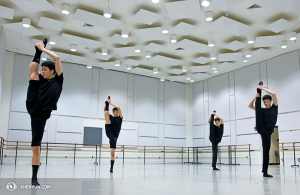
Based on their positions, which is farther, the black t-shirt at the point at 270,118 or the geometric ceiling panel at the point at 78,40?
Answer: the geometric ceiling panel at the point at 78,40

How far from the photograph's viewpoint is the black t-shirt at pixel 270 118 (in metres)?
4.12

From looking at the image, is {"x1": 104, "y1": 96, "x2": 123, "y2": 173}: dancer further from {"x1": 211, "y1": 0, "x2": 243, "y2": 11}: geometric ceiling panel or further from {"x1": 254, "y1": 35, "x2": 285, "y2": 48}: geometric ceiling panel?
{"x1": 254, "y1": 35, "x2": 285, "y2": 48}: geometric ceiling panel

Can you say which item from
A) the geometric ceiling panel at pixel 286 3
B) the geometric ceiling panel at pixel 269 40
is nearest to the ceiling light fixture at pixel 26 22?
the geometric ceiling panel at pixel 286 3

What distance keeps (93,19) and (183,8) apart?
9.15 feet

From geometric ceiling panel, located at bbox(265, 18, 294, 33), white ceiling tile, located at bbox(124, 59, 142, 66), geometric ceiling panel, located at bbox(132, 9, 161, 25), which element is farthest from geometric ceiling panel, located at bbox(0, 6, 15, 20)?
geometric ceiling panel, located at bbox(265, 18, 294, 33)

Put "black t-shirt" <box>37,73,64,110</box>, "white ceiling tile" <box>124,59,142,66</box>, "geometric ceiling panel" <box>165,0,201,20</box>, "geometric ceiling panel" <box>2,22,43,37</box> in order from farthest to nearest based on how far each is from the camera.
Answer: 1. "white ceiling tile" <box>124,59,142,66</box>
2. "geometric ceiling panel" <box>2,22,43,37</box>
3. "geometric ceiling panel" <box>165,0,201,20</box>
4. "black t-shirt" <box>37,73,64,110</box>

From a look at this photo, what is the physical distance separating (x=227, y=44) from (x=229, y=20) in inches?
76.6

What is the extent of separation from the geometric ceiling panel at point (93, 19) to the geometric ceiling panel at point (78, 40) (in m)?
1.62

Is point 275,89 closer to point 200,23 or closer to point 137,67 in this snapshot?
point 200,23

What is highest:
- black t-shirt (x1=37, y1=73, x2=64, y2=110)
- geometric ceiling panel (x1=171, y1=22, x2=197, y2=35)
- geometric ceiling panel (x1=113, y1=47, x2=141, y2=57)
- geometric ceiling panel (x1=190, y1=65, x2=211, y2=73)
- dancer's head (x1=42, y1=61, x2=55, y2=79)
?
geometric ceiling panel (x1=171, y1=22, x2=197, y2=35)

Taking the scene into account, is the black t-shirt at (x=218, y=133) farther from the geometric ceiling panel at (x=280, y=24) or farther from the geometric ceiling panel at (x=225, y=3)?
the geometric ceiling panel at (x=280, y=24)

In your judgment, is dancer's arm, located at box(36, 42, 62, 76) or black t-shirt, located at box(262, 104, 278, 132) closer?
dancer's arm, located at box(36, 42, 62, 76)

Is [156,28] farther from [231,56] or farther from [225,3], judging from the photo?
[231,56]

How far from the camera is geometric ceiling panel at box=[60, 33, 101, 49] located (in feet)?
30.8
